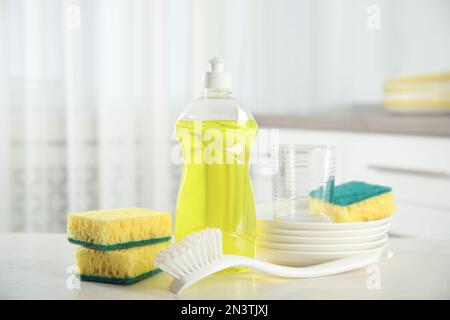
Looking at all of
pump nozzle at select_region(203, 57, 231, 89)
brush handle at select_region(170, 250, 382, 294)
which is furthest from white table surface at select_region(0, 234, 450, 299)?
pump nozzle at select_region(203, 57, 231, 89)

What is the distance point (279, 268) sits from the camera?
2.55 ft

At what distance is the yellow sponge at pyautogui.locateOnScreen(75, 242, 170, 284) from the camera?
75 cm

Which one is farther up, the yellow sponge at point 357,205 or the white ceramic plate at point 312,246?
the yellow sponge at point 357,205

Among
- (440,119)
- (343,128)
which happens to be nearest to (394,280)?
(440,119)

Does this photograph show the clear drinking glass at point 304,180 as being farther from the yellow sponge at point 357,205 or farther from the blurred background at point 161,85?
the blurred background at point 161,85

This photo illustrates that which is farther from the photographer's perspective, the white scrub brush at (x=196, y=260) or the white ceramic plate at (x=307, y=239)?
the white ceramic plate at (x=307, y=239)

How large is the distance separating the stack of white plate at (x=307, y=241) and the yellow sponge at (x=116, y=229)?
0.45ft

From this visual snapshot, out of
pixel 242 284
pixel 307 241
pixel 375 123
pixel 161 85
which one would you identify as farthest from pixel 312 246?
pixel 161 85

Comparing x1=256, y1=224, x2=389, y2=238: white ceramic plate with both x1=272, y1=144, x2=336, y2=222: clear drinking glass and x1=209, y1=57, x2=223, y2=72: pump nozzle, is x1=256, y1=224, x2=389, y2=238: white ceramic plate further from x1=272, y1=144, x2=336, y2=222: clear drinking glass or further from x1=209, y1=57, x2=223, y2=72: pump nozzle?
x1=209, y1=57, x2=223, y2=72: pump nozzle

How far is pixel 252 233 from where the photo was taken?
2.75 feet

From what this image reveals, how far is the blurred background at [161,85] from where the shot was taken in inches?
84.8

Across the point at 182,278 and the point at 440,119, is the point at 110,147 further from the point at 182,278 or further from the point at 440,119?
the point at 182,278

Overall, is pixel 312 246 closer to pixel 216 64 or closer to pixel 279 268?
pixel 279 268

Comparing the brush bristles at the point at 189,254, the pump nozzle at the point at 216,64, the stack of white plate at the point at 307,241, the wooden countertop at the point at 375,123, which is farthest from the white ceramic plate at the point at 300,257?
the wooden countertop at the point at 375,123
